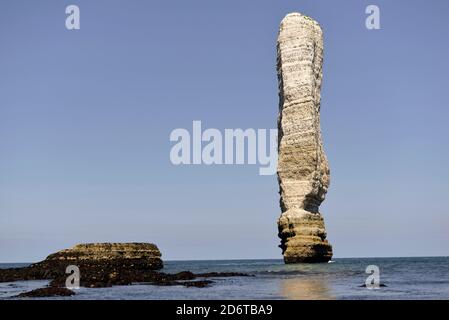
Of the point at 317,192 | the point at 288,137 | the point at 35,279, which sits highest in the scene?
the point at 288,137

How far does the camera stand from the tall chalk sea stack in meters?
78.6

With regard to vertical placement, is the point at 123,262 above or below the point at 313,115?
below

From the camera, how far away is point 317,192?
83875 mm

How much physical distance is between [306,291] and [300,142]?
4913cm

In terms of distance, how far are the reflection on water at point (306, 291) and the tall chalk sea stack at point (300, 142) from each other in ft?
114

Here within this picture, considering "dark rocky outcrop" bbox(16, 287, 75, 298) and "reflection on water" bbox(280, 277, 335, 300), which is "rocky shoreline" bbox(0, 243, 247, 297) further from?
"dark rocky outcrop" bbox(16, 287, 75, 298)

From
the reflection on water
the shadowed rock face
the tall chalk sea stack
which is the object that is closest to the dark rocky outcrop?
the reflection on water

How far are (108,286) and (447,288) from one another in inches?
830

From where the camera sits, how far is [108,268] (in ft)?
191

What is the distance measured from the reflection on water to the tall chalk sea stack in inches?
1363

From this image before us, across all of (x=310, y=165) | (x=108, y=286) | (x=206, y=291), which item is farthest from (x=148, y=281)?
(x=310, y=165)

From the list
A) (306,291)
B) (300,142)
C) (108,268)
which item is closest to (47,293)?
(306,291)
